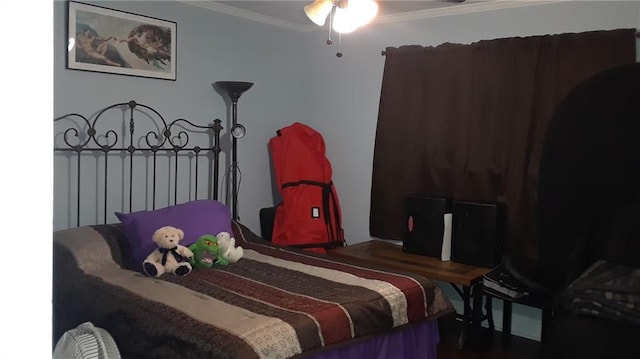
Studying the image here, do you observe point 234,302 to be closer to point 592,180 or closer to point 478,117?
point 592,180

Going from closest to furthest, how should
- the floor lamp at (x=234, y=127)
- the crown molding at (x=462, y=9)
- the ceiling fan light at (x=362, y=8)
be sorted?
the ceiling fan light at (x=362, y=8), the crown molding at (x=462, y=9), the floor lamp at (x=234, y=127)

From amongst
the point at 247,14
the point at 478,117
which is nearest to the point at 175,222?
the point at 247,14

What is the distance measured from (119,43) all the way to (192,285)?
1.60 m

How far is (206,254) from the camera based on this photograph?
9.39 ft

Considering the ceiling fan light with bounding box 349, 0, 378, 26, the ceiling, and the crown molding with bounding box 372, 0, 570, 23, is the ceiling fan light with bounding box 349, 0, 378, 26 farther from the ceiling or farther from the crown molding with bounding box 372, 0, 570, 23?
the crown molding with bounding box 372, 0, 570, 23

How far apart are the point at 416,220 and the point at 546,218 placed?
1615 millimetres

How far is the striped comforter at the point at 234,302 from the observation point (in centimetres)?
199

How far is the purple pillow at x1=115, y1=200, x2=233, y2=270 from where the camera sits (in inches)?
113

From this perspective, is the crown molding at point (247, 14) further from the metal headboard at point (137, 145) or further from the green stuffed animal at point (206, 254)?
the green stuffed animal at point (206, 254)

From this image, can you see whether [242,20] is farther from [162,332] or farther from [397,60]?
[162,332]

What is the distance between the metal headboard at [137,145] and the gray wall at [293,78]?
0.07 m

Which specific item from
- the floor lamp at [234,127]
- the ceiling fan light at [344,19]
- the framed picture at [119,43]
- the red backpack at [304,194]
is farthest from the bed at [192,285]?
the ceiling fan light at [344,19]

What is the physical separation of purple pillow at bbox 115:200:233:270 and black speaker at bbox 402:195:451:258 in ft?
3.73

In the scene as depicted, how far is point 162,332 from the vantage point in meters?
2.02
